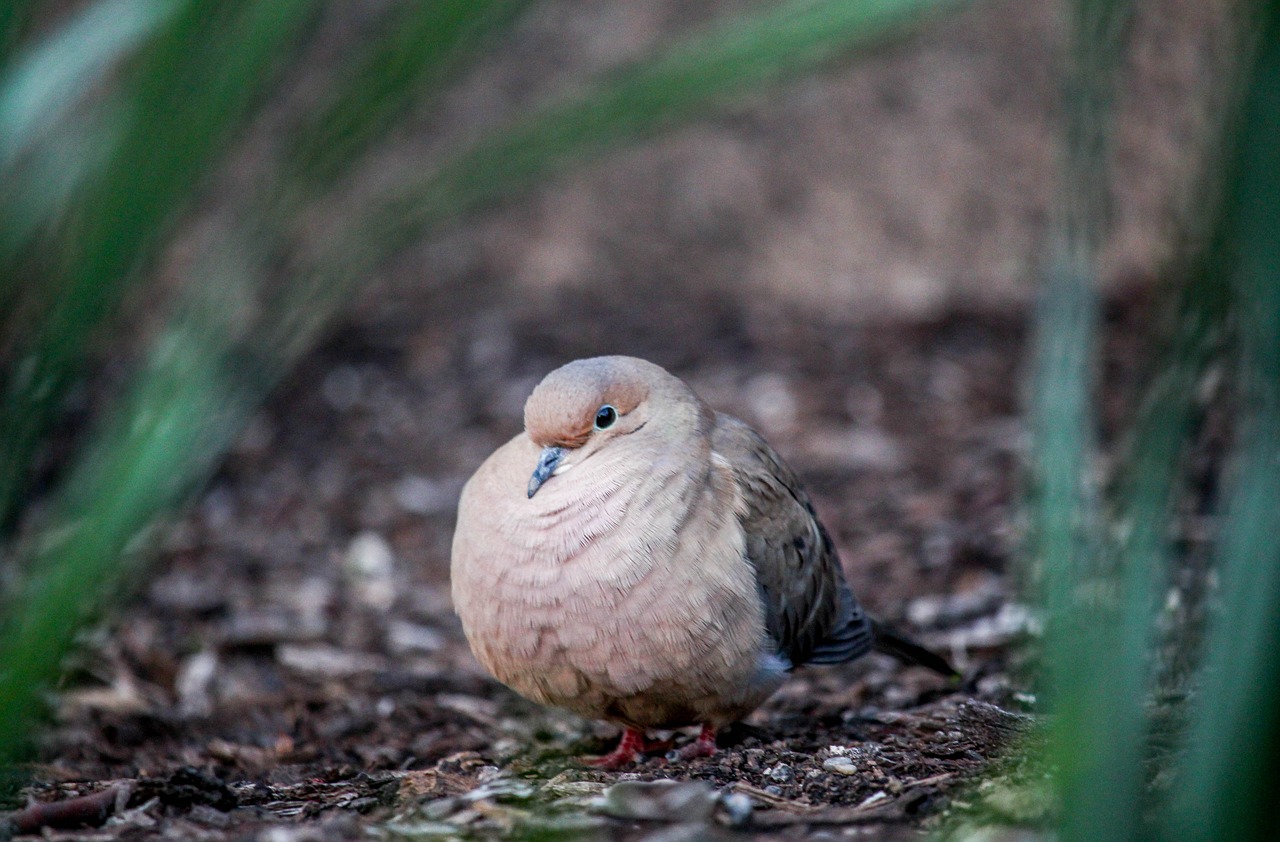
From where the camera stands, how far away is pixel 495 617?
280 cm

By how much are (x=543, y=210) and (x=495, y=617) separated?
14.8ft

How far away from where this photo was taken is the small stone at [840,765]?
2.71 meters

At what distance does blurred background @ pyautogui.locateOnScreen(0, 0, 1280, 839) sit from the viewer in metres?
1.09

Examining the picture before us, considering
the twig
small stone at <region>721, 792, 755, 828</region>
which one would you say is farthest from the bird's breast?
the twig

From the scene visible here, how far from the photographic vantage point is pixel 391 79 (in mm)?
1037

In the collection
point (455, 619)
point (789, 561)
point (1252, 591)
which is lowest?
point (455, 619)

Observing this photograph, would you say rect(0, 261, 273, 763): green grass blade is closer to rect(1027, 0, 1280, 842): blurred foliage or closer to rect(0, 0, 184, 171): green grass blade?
rect(0, 0, 184, 171): green grass blade

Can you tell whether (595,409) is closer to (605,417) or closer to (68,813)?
(605,417)

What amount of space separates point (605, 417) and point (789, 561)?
559 mm

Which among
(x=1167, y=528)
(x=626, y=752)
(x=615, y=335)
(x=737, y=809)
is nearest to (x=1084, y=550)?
(x=1167, y=528)

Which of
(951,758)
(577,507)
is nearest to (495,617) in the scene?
(577,507)

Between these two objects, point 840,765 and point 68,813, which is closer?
point 68,813

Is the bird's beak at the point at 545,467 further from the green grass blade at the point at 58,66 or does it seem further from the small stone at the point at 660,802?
the green grass blade at the point at 58,66

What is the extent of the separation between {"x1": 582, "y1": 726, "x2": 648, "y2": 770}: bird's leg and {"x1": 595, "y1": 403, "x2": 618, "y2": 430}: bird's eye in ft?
2.38
